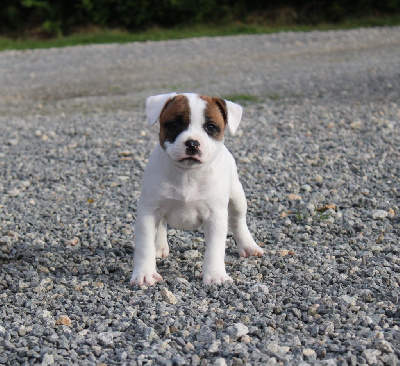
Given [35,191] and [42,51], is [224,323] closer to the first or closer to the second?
[35,191]

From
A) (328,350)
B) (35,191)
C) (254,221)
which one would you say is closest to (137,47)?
(35,191)

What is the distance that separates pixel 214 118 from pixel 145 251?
3.53ft

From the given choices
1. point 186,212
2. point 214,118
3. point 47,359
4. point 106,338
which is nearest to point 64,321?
point 106,338

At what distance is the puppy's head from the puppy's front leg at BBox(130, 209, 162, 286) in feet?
1.78

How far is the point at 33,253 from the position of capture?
17.7ft

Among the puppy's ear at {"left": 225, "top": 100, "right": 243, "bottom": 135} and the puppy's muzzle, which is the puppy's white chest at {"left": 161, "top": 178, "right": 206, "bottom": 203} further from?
the puppy's ear at {"left": 225, "top": 100, "right": 243, "bottom": 135}

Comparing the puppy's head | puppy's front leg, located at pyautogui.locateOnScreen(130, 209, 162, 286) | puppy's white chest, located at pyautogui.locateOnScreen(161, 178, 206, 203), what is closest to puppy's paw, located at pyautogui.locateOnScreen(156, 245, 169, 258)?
puppy's front leg, located at pyautogui.locateOnScreen(130, 209, 162, 286)

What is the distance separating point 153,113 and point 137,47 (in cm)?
1502

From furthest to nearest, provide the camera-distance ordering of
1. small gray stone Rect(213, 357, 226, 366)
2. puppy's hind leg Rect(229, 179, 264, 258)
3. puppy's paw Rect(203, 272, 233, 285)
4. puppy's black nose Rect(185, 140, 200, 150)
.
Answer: puppy's hind leg Rect(229, 179, 264, 258) < puppy's paw Rect(203, 272, 233, 285) < puppy's black nose Rect(185, 140, 200, 150) < small gray stone Rect(213, 357, 226, 366)

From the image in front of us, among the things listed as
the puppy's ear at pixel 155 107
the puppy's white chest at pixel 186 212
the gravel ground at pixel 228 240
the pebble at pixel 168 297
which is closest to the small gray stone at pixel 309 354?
the gravel ground at pixel 228 240

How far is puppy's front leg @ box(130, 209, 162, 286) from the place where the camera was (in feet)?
14.9

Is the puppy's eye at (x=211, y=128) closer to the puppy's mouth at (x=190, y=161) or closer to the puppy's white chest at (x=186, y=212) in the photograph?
the puppy's mouth at (x=190, y=161)

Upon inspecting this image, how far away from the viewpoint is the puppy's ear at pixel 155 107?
4410 mm

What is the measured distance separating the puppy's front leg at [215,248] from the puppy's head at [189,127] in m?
0.50
